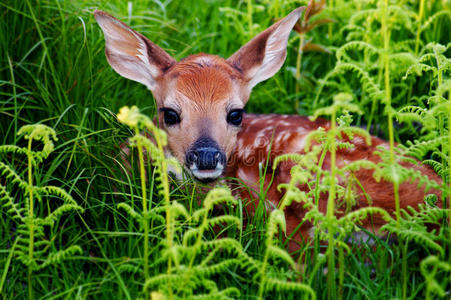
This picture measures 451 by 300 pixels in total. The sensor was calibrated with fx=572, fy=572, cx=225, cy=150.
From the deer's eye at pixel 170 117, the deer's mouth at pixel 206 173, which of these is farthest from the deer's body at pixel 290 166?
the deer's eye at pixel 170 117

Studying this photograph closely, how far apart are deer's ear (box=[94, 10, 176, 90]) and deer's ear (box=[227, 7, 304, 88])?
465 millimetres

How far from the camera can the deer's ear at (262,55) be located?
3709 millimetres

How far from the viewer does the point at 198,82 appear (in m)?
3.48

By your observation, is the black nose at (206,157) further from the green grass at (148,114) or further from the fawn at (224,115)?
the green grass at (148,114)

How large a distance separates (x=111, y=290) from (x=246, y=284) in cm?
57

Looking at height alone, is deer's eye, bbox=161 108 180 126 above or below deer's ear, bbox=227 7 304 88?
below

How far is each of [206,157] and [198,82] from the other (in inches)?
23.3

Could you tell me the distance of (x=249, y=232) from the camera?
275 centimetres

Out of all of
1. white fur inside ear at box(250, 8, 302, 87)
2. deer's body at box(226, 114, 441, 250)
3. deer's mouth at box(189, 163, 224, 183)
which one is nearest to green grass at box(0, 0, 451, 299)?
deer's mouth at box(189, 163, 224, 183)

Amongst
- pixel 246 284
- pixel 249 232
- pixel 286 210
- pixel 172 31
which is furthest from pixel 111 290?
pixel 172 31

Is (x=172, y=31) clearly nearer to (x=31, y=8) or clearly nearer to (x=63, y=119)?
(x=31, y=8)

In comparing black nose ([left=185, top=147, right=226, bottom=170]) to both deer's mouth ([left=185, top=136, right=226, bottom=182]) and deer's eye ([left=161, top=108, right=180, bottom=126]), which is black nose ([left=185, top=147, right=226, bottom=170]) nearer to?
deer's mouth ([left=185, top=136, right=226, bottom=182])

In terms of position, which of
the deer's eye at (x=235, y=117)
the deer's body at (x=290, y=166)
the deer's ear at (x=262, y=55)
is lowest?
the deer's body at (x=290, y=166)

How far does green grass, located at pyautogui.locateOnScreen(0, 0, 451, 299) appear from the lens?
93.9 inches
